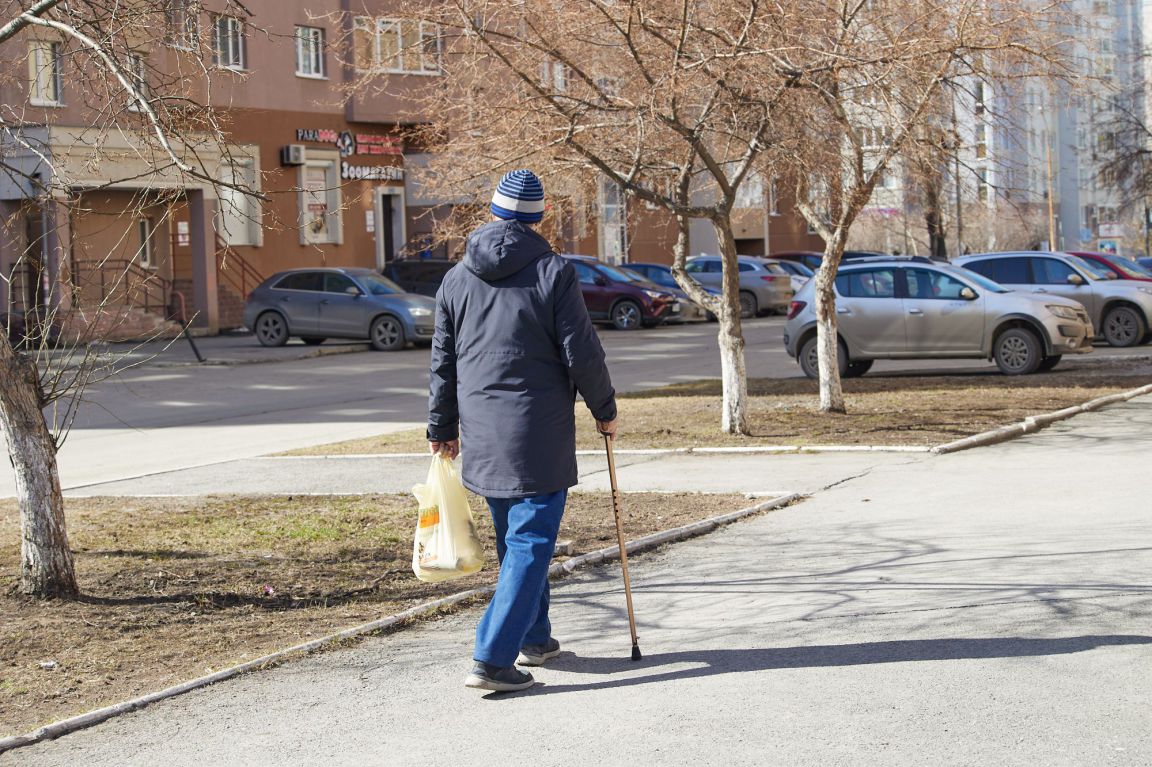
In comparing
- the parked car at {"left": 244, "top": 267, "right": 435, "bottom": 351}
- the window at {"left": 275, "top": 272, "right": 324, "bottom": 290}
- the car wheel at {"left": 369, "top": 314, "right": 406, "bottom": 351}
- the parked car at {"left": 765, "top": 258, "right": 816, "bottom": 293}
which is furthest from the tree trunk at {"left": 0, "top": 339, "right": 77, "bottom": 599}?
the parked car at {"left": 765, "top": 258, "right": 816, "bottom": 293}

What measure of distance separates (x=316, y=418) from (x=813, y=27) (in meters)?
Result: 7.51

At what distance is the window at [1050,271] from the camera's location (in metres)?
24.4

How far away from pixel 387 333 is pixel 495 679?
23.8m

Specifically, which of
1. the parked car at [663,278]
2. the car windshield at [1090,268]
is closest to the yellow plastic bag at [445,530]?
the car windshield at [1090,268]

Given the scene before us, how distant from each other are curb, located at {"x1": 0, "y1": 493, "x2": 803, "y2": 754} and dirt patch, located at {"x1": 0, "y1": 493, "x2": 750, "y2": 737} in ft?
0.44

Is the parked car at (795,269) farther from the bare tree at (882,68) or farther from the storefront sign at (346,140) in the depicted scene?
the bare tree at (882,68)

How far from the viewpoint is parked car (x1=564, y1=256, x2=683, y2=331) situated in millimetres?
34838

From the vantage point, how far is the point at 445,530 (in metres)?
6.08

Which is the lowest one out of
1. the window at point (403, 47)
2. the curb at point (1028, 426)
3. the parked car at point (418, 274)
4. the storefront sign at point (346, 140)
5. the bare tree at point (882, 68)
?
the curb at point (1028, 426)

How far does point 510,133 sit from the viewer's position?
13.5 metres

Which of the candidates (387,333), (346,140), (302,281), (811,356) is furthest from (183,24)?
(346,140)

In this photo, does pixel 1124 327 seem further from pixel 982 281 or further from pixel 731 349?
pixel 731 349

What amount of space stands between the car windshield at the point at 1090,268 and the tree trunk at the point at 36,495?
806 inches

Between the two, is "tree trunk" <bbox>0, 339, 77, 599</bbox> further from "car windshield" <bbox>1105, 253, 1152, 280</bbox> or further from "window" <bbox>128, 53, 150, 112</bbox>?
"car windshield" <bbox>1105, 253, 1152, 280</bbox>
